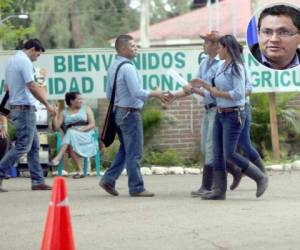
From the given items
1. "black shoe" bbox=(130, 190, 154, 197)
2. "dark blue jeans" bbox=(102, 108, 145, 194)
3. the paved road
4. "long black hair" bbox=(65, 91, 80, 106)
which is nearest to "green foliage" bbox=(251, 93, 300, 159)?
"long black hair" bbox=(65, 91, 80, 106)

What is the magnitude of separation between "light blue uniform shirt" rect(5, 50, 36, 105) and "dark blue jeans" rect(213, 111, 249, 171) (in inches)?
96.0

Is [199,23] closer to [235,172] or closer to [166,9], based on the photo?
[166,9]

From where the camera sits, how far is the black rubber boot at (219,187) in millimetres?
11609

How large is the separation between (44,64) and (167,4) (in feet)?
136

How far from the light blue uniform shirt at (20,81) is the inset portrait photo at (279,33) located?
4.96 m

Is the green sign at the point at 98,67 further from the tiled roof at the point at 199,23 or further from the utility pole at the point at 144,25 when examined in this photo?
the utility pole at the point at 144,25

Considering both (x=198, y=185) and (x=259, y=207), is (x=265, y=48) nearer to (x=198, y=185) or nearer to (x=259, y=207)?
(x=259, y=207)

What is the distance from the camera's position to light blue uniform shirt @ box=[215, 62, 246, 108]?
1132cm

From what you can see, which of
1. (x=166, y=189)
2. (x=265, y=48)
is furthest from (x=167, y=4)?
(x=265, y=48)

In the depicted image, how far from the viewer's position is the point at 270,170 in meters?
16.0

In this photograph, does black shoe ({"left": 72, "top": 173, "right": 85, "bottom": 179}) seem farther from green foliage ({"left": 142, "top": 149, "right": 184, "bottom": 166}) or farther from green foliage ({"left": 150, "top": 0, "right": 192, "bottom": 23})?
green foliage ({"left": 150, "top": 0, "right": 192, "bottom": 23})

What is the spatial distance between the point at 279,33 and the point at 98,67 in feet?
29.6

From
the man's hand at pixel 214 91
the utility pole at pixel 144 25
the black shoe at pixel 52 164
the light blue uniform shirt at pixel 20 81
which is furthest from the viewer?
the utility pole at pixel 144 25

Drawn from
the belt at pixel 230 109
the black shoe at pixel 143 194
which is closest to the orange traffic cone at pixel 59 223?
the belt at pixel 230 109
